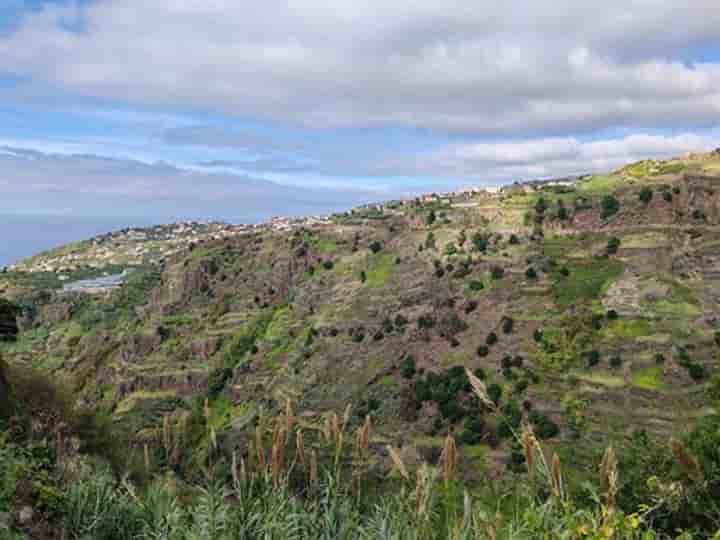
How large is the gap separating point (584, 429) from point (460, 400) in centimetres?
1043

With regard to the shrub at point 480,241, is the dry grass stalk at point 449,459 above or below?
above

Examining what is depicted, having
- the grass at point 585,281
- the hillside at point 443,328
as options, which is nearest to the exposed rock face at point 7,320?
the hillside at point 443,328

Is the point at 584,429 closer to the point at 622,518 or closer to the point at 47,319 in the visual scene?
the point at 622,518

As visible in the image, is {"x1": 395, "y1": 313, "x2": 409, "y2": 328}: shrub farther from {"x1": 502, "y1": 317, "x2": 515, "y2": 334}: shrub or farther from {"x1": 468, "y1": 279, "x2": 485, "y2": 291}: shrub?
{"x1": 502, "y1": 317, "x2": 515, "y2": 334}: shrub

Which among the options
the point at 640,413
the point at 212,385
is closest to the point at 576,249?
the point at 640,413

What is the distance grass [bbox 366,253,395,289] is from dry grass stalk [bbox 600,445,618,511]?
221 ft

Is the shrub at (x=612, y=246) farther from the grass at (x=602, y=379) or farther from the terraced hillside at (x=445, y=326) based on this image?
the grass at (x=602, y=379)

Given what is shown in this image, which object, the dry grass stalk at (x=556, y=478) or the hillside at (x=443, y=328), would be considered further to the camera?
the hillside at (x=443, y=328)

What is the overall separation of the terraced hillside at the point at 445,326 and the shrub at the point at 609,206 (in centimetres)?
16

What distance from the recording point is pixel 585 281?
55.5 metres

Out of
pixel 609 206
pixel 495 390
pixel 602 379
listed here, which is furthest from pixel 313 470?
pixel 609 206

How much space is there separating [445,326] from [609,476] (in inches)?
2140

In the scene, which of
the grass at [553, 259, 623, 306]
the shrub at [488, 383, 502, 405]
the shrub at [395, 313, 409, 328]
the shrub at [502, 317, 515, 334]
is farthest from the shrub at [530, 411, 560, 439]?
the shrub at [395, 313, 409, 328]

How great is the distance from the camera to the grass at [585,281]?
176ft
